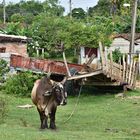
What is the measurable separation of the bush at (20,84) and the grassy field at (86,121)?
3.53 ft

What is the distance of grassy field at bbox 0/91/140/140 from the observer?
41.4ft

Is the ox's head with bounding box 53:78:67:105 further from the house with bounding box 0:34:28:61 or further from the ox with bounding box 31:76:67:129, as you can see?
the house with bounding box 0:34:28:61

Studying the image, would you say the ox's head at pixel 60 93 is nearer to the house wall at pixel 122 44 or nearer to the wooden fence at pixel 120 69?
the wooden fence at pixel 120 69

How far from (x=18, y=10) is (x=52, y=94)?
84.3 meters

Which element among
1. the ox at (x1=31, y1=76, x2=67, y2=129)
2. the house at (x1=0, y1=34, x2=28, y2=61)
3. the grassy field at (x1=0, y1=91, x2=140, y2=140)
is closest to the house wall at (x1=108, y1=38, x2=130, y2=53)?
the house at (x1=0, y1=34, x2=28, y2=61)

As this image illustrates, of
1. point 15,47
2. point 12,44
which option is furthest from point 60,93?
point 15,47

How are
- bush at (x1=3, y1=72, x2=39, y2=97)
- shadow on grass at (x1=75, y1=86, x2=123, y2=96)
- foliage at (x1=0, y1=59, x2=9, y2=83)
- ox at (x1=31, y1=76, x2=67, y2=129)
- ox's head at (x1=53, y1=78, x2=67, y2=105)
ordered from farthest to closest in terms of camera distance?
foliage at (x1=0, y1=59, x2=9, y2=83)
shadow on grass at (x1=75, y1=86, x2=123, y2=96)
bush at (x1=3, y1=72, x2=39, y2=97)
ox at (x1=31, y1=76, x2=67, y2=129)
ox's head at (x1=53, y1=78, x2=67, y2=105)

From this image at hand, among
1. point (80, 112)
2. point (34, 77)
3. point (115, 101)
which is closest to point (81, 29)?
point (34, 77)

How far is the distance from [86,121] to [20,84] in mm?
9570

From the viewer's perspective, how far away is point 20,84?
26438mm

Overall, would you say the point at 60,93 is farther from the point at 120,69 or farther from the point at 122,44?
the point at 122,44

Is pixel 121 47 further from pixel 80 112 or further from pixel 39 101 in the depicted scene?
pixel 39 101

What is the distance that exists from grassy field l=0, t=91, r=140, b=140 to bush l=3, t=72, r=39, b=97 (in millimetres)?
1076

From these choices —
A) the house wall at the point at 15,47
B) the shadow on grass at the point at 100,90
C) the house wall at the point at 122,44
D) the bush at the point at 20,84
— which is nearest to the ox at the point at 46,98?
the bush at the point at 20,84
